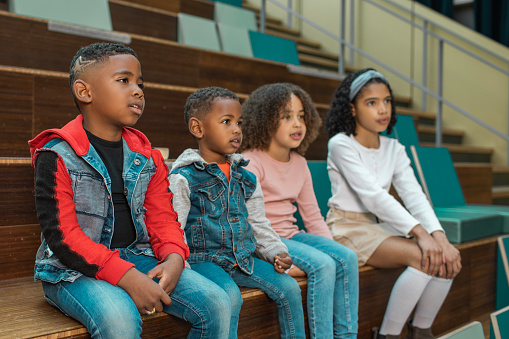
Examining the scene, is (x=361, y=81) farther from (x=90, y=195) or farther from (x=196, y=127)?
(x=90, y=195)

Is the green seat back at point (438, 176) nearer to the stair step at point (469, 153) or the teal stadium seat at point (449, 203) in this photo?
the teal stadium seat at point (449, 203)

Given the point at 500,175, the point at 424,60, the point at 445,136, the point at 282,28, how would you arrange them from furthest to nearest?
the point at 282,28
the point at 424,60
the point at 445,136
the point at 500,175

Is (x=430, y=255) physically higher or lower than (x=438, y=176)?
lower

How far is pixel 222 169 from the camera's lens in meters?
1.19

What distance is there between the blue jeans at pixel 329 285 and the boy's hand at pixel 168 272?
0.38 m

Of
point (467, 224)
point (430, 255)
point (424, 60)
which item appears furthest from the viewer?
point (424, 60)

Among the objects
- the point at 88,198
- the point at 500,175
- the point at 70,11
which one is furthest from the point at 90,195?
the point at 500,175

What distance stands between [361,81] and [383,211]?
0.44 meters

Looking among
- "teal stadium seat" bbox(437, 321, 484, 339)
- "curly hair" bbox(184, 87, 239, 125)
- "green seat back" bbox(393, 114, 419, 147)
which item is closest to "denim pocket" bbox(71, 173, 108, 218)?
"curly hair" bbox(184, 87, 239, 125)

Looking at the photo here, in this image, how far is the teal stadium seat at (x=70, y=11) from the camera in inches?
79.4

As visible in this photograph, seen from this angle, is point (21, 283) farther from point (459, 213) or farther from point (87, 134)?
point (459, 213)

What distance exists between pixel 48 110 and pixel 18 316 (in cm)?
69

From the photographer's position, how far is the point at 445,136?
Answer: 3199mm

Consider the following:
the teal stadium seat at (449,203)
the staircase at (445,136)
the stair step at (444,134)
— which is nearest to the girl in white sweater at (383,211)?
the teal stadium seat at (449,203)
